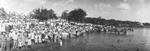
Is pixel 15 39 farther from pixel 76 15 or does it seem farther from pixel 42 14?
pixel 76 15

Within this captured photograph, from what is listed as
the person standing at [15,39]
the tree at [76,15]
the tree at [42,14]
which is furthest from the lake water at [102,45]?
the tree at [76,15]

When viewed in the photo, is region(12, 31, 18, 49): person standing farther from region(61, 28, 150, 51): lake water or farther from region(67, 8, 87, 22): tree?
region(67, 8, 87, 22): tree

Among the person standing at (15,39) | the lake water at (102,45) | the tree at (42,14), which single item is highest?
the tree at (42,14)

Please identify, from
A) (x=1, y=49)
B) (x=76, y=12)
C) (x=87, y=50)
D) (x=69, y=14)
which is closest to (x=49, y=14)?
(x=69, y=14)

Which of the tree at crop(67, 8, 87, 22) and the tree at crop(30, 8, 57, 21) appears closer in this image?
the tree at crop(30, 8, 57, 21)

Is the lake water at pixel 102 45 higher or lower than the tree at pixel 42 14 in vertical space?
lower

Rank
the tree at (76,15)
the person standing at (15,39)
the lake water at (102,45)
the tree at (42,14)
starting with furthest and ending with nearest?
the tree at (76,15) < the tree at (42,14) < the lake water at (102,45) < the person standing at (15,39)

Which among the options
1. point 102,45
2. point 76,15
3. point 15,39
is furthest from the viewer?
point 76,15

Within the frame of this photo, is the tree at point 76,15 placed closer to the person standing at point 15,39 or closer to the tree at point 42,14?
the tree at point 42,14

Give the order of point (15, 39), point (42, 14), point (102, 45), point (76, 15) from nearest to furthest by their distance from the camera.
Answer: point (15, 39), point (102, 45), point (42, 14), point (76, 15)

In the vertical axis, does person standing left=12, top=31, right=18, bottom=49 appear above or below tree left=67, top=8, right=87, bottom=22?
below

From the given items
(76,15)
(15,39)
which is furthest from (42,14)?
(15,39)

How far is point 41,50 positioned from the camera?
771 cm

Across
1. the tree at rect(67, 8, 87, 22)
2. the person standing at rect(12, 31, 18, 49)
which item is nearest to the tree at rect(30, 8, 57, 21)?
the tree at rect(67, 8, 87, 22)
